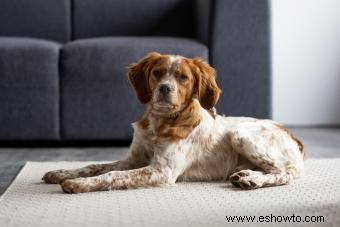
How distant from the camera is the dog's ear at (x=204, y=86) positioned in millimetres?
2709

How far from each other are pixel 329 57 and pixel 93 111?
6.60 feet

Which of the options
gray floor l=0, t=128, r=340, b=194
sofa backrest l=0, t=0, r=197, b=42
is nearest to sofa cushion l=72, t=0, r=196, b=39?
sofa backrest l=0, t=0, r=197, b=42

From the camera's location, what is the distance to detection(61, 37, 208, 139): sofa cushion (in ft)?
12.5

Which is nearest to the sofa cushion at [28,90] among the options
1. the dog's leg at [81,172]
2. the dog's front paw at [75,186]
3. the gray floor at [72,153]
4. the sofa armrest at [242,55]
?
the gray floor at [72,153]

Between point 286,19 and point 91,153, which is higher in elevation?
point 286,19

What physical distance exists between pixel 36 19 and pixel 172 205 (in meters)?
2.64

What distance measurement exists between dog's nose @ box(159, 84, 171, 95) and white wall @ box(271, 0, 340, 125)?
8.04 ft

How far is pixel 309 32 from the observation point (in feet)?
16.1

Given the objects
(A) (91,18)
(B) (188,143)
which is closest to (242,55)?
(A) (91,18)

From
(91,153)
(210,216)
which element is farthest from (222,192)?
(91,153)

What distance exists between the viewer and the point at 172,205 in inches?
91.1

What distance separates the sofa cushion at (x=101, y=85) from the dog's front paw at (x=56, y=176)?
3.76 ft

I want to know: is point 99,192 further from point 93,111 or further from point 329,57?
point 329,57

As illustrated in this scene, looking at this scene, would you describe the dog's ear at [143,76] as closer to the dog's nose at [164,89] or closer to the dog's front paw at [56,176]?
the dog's nose at [164,89]
